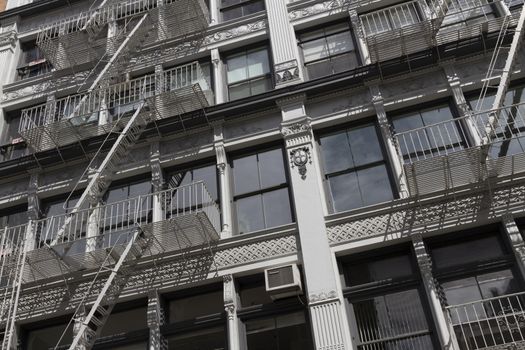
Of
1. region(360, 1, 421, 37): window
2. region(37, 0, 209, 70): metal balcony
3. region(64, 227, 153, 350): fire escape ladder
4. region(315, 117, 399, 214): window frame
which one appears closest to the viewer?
region(64, 227, 153, 350): fire escape ladder

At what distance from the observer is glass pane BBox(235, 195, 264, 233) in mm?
13672

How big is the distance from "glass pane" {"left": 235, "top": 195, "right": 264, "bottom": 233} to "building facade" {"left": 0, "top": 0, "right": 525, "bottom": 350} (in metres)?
0.06

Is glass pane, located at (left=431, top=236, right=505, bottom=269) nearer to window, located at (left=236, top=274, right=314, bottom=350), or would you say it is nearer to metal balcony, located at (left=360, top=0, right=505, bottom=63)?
window, located at (left=236, top=274, right=314, bottom=350)

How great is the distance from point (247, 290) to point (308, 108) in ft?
16.6

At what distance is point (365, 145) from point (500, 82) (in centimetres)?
343

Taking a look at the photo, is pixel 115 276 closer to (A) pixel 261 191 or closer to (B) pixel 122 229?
(B) pixel 122 229

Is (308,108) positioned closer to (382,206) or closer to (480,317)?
(382,206)

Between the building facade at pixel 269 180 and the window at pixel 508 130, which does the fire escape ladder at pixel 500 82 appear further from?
the window at pixel 508 130

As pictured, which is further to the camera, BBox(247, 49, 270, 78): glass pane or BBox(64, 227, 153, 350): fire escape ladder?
BBox(247, 49, 270, 78): glass pane

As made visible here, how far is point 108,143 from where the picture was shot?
51.4 ft

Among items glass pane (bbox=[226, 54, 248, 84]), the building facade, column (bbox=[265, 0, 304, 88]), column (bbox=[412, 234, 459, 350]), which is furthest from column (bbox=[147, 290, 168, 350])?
glass pane (bbox=[226, 54, 248, 84])

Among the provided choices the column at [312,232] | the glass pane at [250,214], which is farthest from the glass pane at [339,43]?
the glass pane at [250,214]

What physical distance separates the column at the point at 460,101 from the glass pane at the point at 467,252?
2.26 metres

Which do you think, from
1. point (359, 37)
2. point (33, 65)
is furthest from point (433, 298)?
point (33, 65)
